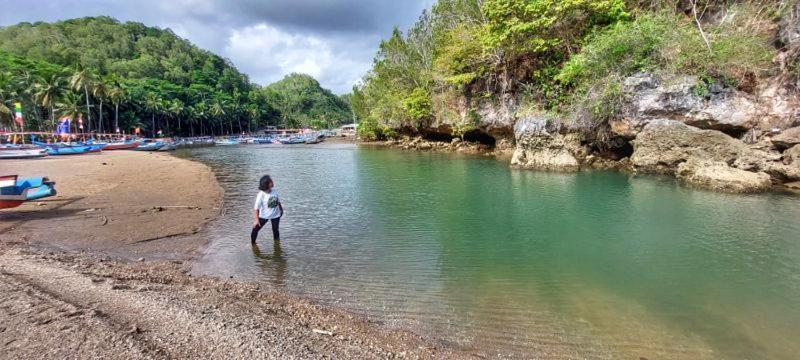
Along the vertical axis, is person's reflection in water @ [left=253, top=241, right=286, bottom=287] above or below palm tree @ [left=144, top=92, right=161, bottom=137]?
below

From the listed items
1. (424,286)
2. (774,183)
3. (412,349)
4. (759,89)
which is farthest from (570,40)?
(412,349)

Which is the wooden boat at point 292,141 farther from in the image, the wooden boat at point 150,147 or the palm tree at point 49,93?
the palm tree at point 49,93

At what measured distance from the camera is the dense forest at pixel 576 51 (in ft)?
67.1

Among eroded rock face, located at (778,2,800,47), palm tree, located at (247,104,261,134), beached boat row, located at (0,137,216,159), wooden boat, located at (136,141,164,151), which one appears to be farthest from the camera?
palm tree, located at (247,104,261,134)

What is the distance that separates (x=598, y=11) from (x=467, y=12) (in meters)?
15.0

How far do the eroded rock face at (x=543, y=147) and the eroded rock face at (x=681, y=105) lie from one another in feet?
10.8

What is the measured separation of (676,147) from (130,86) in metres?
104

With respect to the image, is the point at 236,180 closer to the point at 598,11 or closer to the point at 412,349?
the point at 412,349

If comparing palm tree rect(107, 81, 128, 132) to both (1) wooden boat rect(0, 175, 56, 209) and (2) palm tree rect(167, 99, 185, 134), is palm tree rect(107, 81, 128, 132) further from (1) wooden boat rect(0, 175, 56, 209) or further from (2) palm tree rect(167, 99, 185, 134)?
(1) wooden boat rect(0, 175, 56, 209)

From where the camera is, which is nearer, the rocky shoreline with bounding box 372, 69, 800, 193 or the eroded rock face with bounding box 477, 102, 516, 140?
the rocky shoreline with bounding box 372, 69, 800, 193

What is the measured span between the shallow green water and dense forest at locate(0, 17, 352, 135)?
60.7 m

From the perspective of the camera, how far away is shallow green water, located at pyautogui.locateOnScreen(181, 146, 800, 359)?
5.97 meters

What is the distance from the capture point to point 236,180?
24.3m

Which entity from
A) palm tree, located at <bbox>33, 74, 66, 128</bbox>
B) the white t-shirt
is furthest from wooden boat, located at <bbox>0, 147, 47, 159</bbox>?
the white t-shirt
